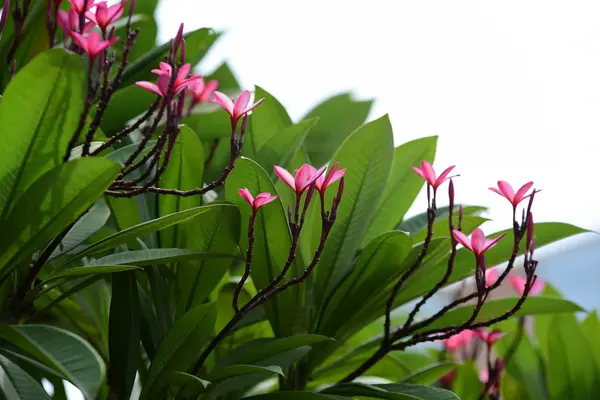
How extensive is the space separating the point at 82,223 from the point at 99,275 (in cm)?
6

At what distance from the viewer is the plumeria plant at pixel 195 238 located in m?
0.59

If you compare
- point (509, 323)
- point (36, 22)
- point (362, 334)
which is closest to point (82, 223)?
point (36, 22)

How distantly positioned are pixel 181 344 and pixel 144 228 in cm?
13

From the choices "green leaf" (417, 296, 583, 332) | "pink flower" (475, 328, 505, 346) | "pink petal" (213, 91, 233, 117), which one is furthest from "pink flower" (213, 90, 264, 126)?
"pink flower" (475, 328, 505, 346)

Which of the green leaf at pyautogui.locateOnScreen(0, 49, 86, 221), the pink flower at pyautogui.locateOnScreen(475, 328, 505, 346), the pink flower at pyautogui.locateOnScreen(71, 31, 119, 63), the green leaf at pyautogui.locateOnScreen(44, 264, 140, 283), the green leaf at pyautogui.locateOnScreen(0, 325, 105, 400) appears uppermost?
the pink flower at pyautogui.locateOnScreen(71, 31, 119, 63)

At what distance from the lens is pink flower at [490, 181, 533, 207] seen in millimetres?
749

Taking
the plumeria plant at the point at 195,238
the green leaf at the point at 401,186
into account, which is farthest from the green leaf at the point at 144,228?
the green leaf at the point at 401,186

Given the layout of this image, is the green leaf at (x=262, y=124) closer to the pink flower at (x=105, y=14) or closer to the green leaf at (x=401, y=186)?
the green leaf at (x=401, y=186)

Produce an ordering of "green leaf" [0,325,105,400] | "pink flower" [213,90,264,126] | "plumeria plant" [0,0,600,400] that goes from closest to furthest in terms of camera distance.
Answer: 1. "green leaf" [0,325,105,400]
2. "plumeria plant" [0,0,600,400]
3. "pink flower" [213,90,264,126]

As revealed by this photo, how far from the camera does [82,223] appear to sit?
0.74 meters

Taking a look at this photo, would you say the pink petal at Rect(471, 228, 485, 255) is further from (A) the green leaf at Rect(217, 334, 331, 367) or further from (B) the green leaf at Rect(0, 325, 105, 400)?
(B) the green leaf at Rect(0, 325, 105, 400)

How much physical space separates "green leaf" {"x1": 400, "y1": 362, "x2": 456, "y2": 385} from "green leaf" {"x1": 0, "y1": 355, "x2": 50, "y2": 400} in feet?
1.69

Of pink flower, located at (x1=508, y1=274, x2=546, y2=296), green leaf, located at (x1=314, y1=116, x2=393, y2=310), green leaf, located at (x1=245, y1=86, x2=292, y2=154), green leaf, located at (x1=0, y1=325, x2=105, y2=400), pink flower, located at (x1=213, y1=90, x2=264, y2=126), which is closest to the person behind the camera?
green leaf, located at (x1=0, y1=325, x2=105, y2=400)

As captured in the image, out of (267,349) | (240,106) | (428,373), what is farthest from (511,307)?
A: (240,106)
